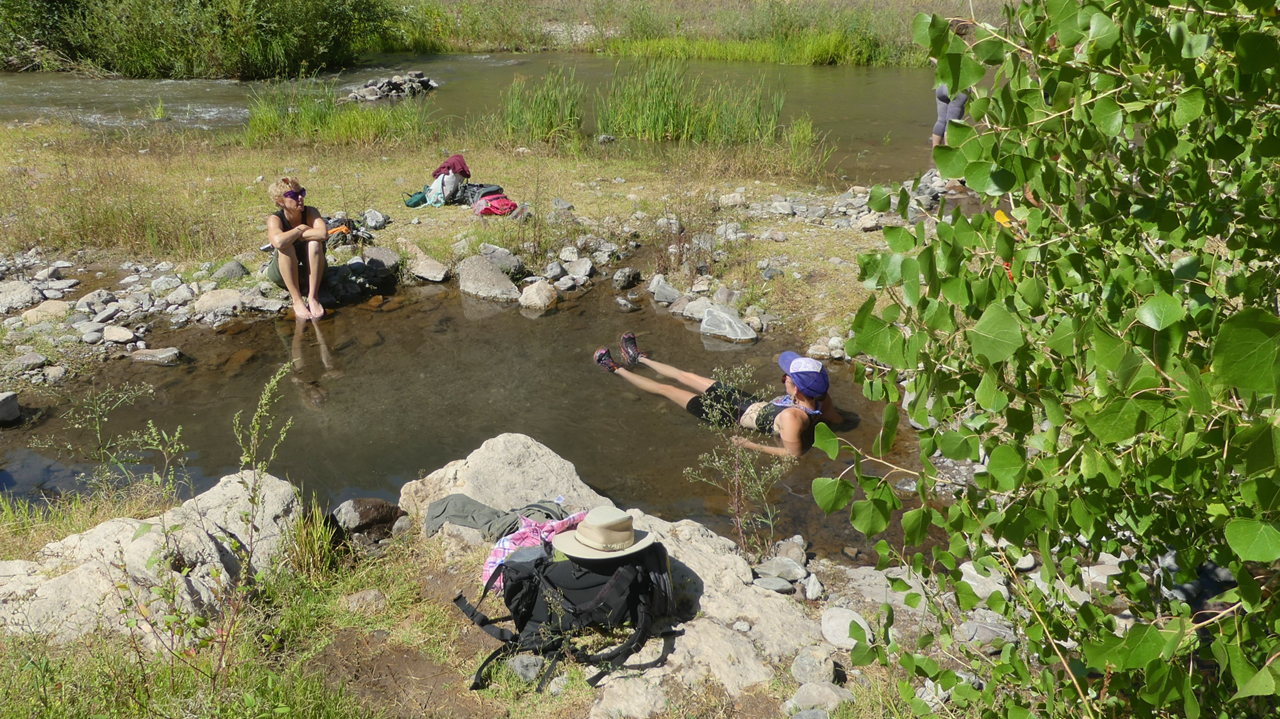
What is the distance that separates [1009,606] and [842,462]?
403 cm

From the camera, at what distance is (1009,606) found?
183 centimetres

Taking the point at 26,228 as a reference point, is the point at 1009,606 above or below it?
above

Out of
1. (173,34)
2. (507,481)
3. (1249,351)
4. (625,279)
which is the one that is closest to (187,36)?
(173,34)

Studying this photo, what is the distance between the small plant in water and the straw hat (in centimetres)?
90

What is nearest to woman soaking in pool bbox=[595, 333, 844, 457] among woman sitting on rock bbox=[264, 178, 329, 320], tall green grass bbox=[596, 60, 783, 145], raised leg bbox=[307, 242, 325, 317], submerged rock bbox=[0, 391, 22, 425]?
raised leg bbox=[307, 242, 325, 317]

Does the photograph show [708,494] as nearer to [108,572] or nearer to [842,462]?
[842,462]

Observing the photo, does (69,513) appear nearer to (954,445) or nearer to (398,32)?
(954,445)

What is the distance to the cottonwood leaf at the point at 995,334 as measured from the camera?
3.85ft

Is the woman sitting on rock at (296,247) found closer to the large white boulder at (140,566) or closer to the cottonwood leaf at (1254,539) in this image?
the large white boulder at (140,566)

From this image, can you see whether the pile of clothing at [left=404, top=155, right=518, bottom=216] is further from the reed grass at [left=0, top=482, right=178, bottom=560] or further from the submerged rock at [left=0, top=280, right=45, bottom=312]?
the reed grass at [left=0, top=482, right=178, bottom=560]

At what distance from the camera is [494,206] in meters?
9.49

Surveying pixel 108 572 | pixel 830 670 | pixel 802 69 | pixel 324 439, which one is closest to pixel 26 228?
pixel 324 439

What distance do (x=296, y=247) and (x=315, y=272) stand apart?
30cm

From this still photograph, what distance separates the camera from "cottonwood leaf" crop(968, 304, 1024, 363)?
117 cm
